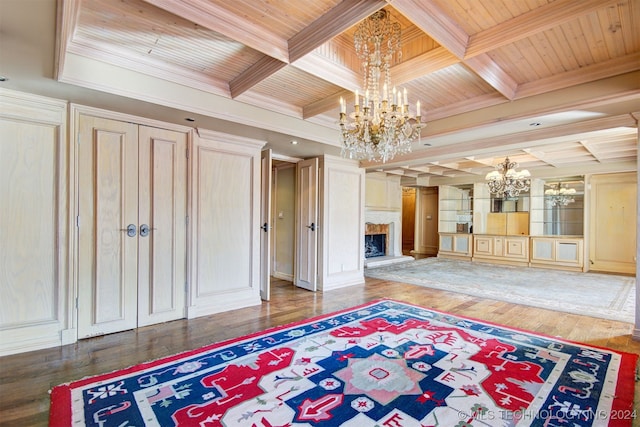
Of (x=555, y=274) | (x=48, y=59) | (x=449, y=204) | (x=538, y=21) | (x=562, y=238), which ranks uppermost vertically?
(x=538, y=21)

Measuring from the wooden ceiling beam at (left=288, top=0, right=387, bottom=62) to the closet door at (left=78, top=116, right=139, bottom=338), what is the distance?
2155 mm

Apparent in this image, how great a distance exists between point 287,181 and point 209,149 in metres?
2.36

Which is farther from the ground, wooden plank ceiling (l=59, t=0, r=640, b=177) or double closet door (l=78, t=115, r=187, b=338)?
wooden plank ceiling (l=59, t=0, r=640, b=177)

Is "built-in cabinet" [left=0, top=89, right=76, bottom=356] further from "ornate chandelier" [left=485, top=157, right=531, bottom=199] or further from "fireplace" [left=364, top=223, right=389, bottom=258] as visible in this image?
"ornate chandelier" [left=485, top=157, right=531, bottom=199]

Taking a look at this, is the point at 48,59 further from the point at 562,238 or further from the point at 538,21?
the point at 562,238

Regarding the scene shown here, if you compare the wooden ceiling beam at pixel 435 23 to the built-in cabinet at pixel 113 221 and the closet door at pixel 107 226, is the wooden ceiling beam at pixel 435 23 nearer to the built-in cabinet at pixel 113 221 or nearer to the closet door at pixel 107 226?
the built-in cabinet at pixel 113 221

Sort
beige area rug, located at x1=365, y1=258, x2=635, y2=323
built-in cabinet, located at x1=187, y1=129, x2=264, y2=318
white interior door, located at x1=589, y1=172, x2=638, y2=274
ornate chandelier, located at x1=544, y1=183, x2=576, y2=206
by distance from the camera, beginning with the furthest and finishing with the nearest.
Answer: ornate chandelier, located at x1=544, y1=183, x2=576, y2=206 → white interior door, located at x1=589, y1=172, x2=638, y2=274 → beige area rug, located at x1=365, y1=258, x2=635, y2=323 → built-in cabinet, located at x1=187, y1=129, x2=264, y2=318

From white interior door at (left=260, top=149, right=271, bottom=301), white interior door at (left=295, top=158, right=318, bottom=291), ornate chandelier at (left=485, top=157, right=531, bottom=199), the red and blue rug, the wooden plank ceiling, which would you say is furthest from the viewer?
ornate chandelier at (left=485, top=157, right=531, bottom=199)

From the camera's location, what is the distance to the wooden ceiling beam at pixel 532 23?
2.12 meters

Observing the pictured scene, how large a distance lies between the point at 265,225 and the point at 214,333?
5.98ft

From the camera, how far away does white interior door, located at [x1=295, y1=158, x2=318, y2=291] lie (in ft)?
18.3

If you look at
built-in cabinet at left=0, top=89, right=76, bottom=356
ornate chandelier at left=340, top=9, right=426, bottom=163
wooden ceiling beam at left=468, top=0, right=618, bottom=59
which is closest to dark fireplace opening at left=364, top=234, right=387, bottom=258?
ornate chandelier at left=340, top=9, right=426, bottom=163

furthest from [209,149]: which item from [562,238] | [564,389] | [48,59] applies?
[562,238]

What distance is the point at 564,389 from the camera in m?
2.27
